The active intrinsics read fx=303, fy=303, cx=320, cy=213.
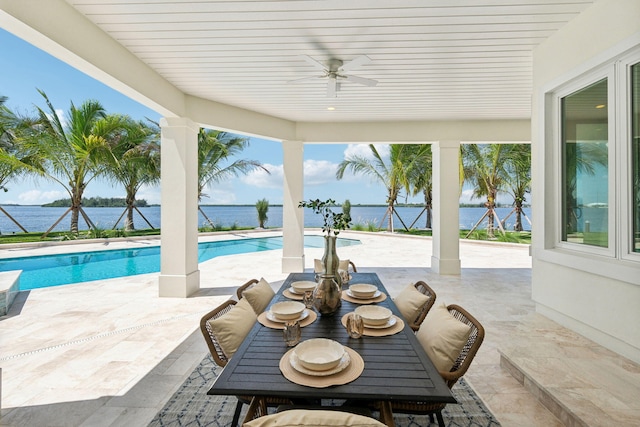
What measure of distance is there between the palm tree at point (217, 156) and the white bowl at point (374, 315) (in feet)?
→ 34.1

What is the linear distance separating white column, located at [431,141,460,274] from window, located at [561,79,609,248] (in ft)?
9.15

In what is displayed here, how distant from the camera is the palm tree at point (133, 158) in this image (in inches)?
412

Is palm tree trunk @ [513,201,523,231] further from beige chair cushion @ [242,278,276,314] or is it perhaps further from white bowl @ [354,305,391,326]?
beige chair cushion @ [242,278,276,314]

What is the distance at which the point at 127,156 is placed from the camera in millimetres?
10523

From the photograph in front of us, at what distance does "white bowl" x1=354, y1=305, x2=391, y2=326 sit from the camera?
1.93 meters

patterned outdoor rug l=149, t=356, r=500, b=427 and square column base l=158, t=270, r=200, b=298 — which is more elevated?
square column base l=158, t=270, r=200, b=298

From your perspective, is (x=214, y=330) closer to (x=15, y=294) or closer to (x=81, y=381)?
(x=81, y=381)

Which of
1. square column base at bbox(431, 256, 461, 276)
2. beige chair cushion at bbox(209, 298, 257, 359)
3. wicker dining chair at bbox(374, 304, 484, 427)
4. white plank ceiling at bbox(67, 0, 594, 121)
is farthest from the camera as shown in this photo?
square column base at bbox(431, 256, 461, 276)

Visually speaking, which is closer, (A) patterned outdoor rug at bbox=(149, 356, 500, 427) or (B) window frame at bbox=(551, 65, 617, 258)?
(A) patterned outdoor rug at bbox=(149, 356, 500, 427)

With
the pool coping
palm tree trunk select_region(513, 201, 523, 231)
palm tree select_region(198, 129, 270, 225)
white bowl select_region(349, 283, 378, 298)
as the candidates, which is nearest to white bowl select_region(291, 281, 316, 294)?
white bowl select_region(349, 283, 378, 298)

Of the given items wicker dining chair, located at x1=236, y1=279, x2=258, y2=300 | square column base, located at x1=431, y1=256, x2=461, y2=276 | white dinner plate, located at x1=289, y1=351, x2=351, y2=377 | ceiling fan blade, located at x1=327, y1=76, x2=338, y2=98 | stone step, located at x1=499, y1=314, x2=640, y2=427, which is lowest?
stone step, located at x1=499, y1=314, x2=640, y2=427

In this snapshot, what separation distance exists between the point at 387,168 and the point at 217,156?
6.92m

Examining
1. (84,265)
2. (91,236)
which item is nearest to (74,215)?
(91,236)

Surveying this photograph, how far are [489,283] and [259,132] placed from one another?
16.4 ft
